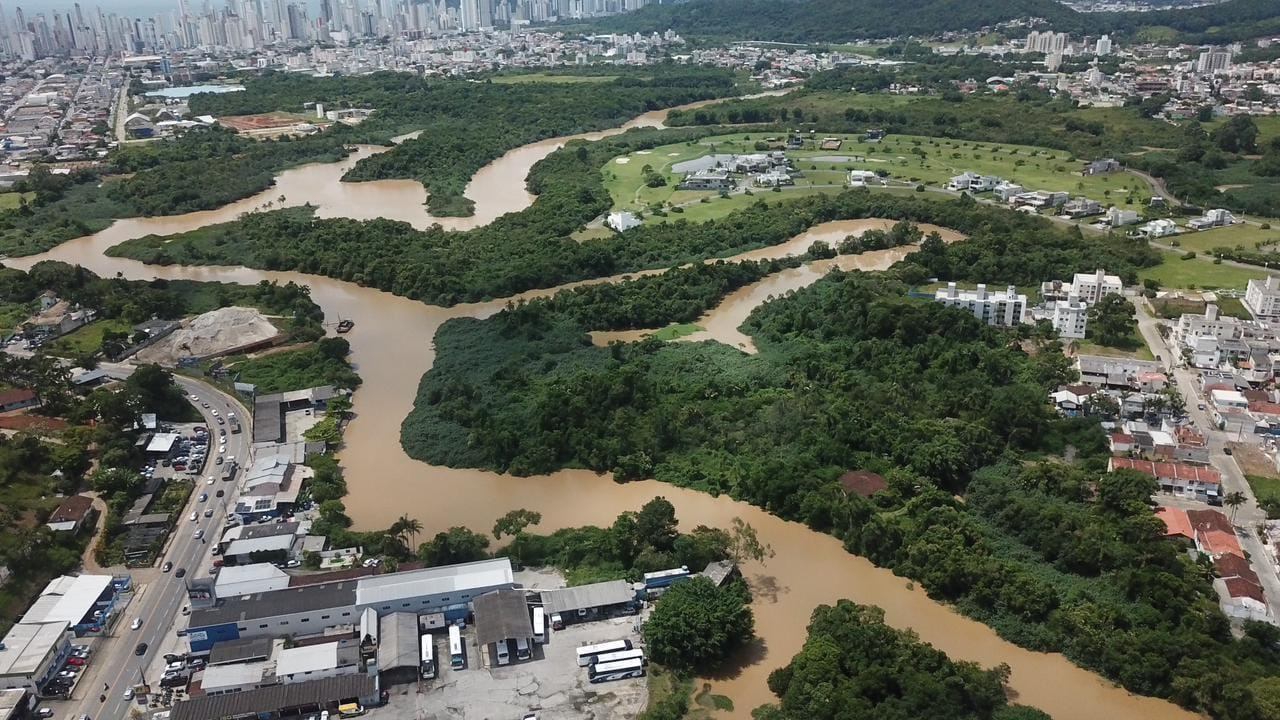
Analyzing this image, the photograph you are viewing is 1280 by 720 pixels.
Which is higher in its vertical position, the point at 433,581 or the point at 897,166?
the point at 897,166

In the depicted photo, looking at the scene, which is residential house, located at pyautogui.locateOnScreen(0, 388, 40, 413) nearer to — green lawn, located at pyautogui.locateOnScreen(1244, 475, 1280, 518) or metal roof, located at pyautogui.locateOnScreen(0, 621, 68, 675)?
metal roof, located at pyautogui.locateOnScreen(0, 621, 68, 675)

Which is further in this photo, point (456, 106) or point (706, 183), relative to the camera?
point (456, 106)

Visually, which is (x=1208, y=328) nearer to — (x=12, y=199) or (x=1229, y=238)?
(x=1229, y=238)

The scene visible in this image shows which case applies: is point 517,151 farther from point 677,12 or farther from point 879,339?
point 677,12

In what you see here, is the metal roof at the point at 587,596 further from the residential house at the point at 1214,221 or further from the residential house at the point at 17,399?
the residential house at the point at 1214,221

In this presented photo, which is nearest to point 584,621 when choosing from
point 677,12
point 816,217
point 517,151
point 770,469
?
point 770,469

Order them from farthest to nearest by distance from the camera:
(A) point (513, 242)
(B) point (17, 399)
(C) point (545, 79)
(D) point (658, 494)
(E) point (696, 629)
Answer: (C) point (545, 79), (A) point (513, 242), (B) point (17, 399), (D) point (658, 494), (E) point (696, 629)

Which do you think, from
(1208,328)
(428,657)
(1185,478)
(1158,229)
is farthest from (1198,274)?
(428,657)
